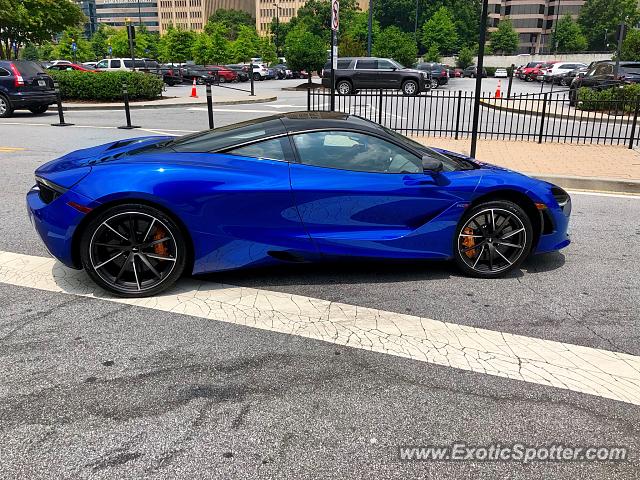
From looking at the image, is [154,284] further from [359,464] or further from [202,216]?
[359,464]

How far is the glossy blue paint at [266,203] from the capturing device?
3998 mm

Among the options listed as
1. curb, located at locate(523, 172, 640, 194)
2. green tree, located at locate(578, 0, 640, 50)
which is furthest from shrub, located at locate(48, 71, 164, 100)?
green tree, located at locate(578, 0, 640, 50)

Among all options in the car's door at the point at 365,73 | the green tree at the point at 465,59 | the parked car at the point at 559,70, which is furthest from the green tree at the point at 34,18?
the green tree at the point at 465,59

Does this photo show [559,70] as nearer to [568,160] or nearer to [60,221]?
[568,160]

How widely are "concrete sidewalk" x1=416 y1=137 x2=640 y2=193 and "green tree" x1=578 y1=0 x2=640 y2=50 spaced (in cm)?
10395

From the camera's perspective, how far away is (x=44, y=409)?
2.82m

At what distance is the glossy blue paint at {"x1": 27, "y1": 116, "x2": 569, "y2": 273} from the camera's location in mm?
3998

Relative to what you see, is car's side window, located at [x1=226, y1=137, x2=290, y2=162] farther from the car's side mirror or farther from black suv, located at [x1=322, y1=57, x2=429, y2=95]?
black suv, located at [x1=322, y1=57, x2=429, y2=95]

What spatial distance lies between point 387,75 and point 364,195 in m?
24.1

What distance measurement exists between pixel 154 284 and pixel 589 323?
3188 millimetres

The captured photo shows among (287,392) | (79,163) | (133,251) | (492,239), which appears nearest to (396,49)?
(492,239)

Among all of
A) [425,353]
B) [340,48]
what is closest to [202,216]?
[425,353]

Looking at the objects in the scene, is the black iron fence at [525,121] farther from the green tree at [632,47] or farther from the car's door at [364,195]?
the green tree at [632,47]

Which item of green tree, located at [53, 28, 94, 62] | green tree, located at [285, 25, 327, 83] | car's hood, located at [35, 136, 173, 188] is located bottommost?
car's hood, located at [35, 136, 173, 188]
